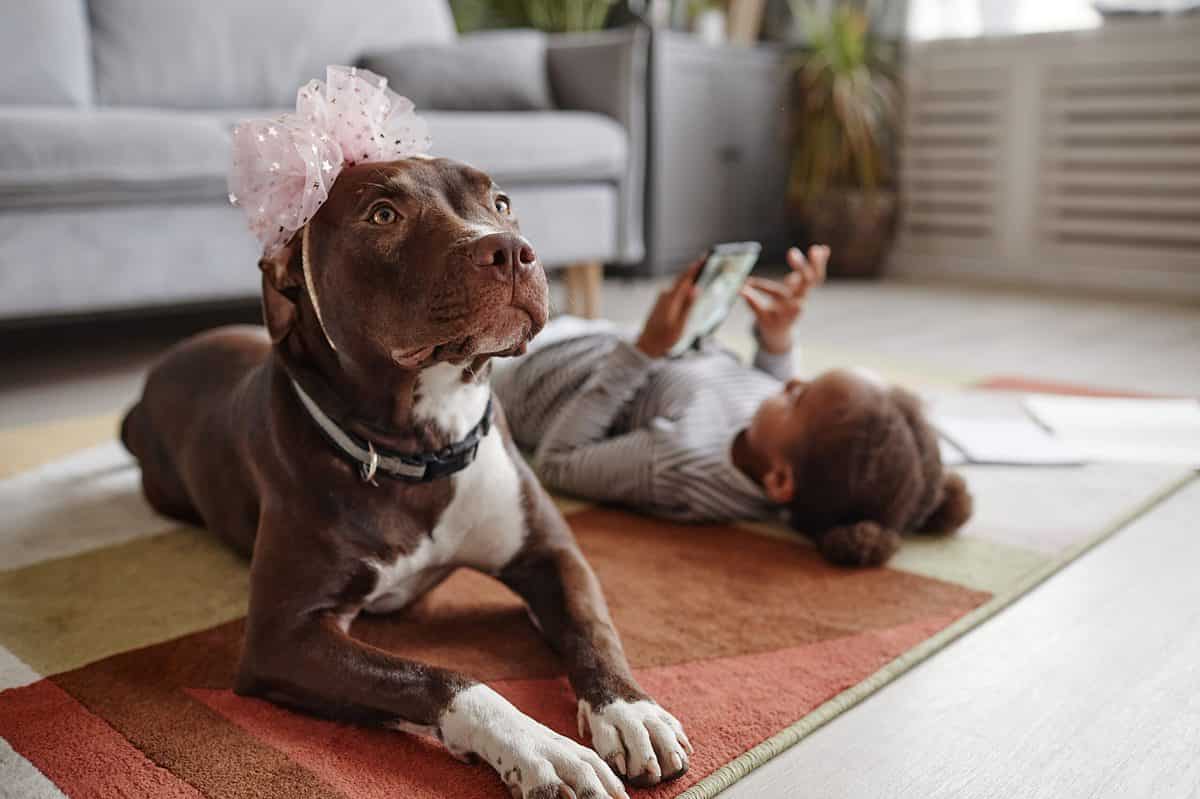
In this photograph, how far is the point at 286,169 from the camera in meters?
1.26

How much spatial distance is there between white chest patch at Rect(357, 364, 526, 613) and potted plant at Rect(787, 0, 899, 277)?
3989mm

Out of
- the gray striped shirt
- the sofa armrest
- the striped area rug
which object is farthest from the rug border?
the sofa armrest

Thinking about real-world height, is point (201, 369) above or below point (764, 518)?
above

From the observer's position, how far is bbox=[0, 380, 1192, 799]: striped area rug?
1146 mm

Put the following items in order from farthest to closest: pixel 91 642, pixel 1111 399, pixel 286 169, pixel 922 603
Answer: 1. pixel 1111 399
2. pixel 922 603
3. pixel 91 642
4. pixel 286 169

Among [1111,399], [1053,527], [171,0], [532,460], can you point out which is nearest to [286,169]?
[532,460]

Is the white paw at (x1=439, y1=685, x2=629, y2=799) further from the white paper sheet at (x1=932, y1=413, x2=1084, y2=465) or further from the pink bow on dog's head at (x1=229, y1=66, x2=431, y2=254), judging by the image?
the white paper sheet at (x1=932, y1=413, x2=1084, y2=465)

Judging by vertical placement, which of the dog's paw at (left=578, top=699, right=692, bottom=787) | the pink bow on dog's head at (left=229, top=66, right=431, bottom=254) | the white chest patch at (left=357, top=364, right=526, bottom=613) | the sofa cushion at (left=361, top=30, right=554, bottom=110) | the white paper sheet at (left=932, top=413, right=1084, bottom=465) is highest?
the sofa cushion at (left=361, top=30, right=554, bottom=110)

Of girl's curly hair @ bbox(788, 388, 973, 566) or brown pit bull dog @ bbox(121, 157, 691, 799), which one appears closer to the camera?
brown pit bull dog @ bbox(121, 157, 691, 799)

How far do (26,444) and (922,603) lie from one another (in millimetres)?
1919

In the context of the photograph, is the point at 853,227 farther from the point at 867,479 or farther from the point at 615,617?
the point at 615,617

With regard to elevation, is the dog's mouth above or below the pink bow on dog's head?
below

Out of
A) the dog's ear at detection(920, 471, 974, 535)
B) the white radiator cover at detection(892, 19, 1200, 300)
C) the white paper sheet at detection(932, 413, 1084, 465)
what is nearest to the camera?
the dog's ear at detection(920, 471, 974, 535)

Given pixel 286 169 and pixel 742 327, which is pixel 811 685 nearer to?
pixel 286 169
